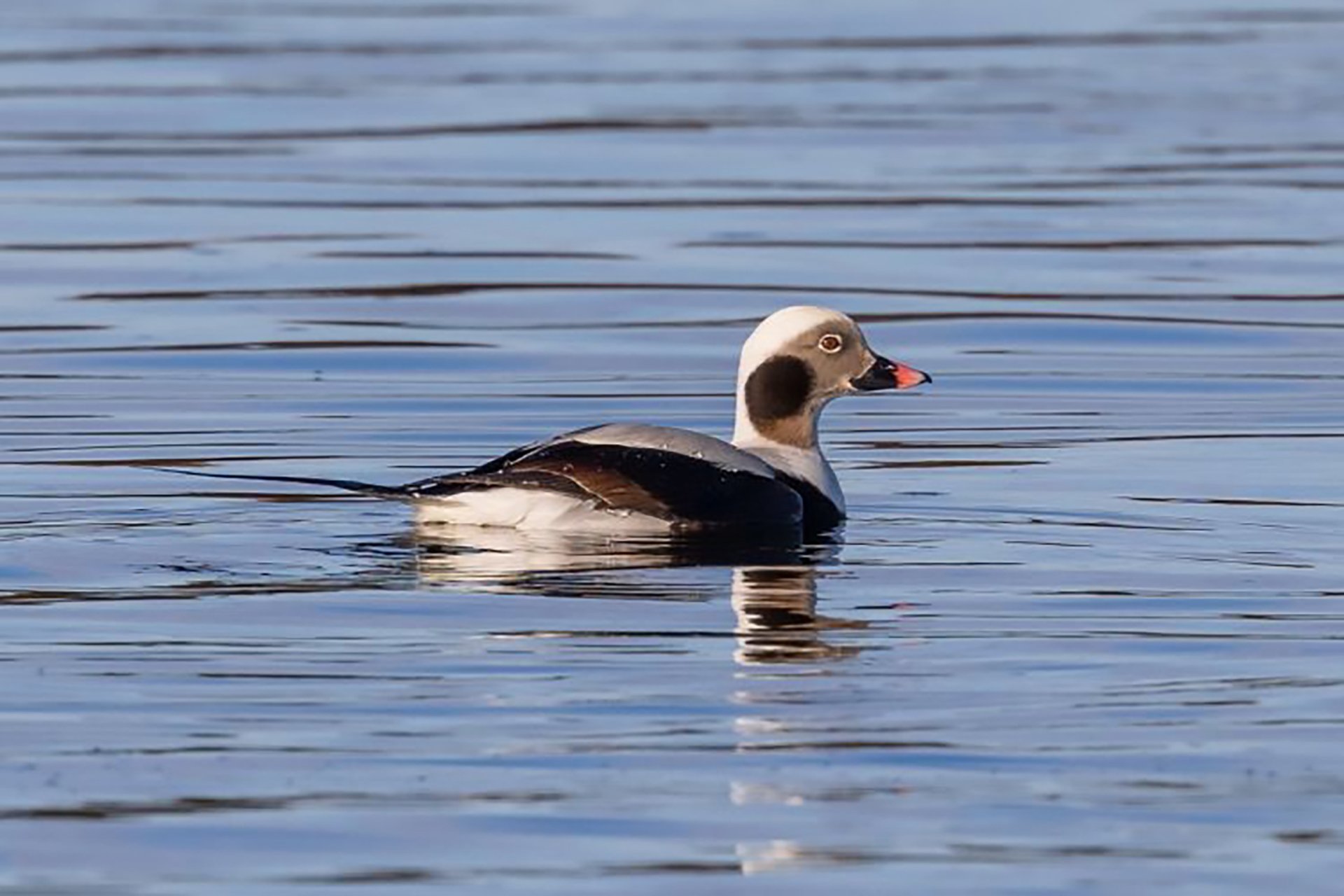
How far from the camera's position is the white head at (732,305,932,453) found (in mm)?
12062

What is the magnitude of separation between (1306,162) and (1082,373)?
746 cm

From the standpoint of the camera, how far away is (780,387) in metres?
12.1

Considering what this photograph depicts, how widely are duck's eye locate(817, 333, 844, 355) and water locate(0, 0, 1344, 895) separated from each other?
0.55 m

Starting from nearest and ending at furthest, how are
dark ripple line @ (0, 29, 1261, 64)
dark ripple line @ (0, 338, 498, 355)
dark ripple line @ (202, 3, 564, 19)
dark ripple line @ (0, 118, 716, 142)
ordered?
1. dark ripple line @ (0, 338, 498, 355)
2. dark ripple line @ (0, 118, 716, 142)
3. dark ripple line @ (0, 29, 1261, 64)
4. dark ripple line @ (202, 3, 564, 19)


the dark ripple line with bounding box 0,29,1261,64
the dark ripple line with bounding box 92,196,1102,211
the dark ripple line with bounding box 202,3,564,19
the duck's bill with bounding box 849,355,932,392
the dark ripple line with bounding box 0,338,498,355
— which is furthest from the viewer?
the dark ripple line with bounding box 202,3,564,19

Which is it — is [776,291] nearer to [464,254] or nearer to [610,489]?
[464,254]

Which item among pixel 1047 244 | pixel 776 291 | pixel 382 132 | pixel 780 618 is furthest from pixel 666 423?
pixel 382 132

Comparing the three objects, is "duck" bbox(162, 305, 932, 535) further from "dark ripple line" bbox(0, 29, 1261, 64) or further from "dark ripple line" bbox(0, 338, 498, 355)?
"dark ripple line" bbox(0, 29, 1261, 64)

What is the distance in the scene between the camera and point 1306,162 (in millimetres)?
22734

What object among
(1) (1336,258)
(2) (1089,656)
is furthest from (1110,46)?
(2) (1089,656)

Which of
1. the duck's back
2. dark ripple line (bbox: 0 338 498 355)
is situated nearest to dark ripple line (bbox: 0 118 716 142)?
dark ripple line (bbox: 0 338 498 355)

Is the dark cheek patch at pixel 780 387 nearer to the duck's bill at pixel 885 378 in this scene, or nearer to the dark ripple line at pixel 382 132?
the duck's bill at pixel 885 378

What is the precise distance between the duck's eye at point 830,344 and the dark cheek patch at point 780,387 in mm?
128

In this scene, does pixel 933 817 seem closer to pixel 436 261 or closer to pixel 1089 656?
pixel 1089 656
